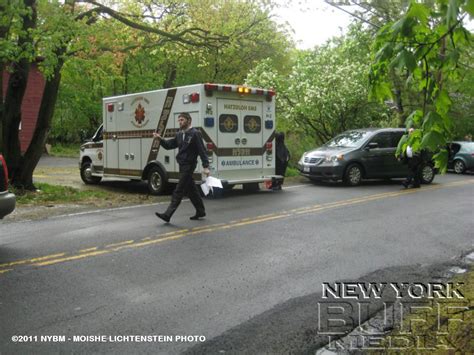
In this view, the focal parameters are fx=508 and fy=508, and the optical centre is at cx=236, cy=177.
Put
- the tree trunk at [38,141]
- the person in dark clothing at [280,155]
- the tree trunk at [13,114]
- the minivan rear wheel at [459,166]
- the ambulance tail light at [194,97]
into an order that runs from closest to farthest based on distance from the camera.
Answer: the ambulance tail light at [194,97] → the tree trunk at [13,114] → the tree trunk at [38,141] → the person in dark clothing at [280,155] → the minivan rear wheel at [459,166]

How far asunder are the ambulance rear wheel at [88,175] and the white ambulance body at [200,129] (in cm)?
141

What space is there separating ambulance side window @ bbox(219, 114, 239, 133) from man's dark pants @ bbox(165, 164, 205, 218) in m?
3.69

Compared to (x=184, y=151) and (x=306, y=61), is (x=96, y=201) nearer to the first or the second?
(x=184, y=151)

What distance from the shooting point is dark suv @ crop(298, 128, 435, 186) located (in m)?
15.8

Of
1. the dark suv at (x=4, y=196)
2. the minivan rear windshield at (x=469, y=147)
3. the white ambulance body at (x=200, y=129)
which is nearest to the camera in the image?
the dark suv at (x=4, y=196)

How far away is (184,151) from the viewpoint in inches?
360

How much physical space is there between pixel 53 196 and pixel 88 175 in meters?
4.09

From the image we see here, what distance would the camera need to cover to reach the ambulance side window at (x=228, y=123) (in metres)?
12.6

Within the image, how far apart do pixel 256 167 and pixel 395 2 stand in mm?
9142

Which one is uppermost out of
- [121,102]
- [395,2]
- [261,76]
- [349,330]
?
[395,2]

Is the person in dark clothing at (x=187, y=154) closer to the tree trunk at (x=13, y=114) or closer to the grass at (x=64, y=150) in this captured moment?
the tree trunk at (x=13, y=114)

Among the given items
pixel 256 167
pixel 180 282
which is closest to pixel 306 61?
pixel 256 167

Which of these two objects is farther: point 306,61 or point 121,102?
point 306,61

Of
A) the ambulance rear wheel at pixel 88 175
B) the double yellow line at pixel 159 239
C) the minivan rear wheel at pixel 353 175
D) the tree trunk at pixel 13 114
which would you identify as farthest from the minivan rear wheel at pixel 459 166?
the tree trunk at pixel 13 114
